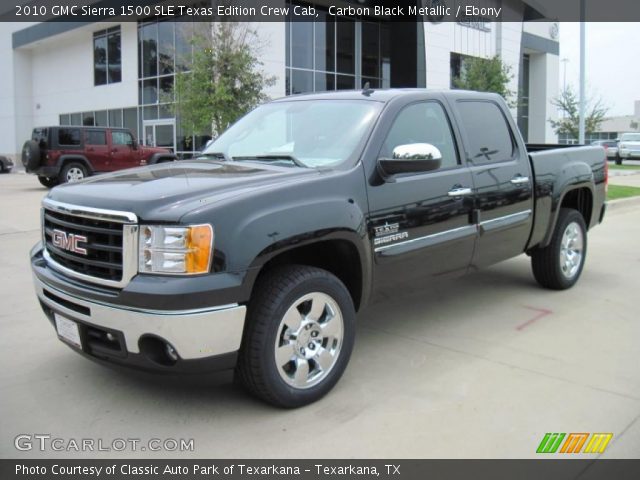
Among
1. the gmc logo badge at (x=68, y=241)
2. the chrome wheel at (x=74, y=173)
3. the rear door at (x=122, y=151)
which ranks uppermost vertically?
the rear door at (x=122, y=151)

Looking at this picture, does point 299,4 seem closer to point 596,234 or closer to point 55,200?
point 596,234

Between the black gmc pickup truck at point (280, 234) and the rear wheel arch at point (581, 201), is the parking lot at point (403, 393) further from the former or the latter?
the rear wheel arch at point (581, 201)

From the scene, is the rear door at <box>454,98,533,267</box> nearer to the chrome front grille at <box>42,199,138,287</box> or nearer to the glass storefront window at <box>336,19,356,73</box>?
the chrome front grille at <box>42,199,138,287</box>

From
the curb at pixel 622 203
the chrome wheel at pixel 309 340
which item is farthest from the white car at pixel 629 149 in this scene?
the chrome wheel at pixel 309 340

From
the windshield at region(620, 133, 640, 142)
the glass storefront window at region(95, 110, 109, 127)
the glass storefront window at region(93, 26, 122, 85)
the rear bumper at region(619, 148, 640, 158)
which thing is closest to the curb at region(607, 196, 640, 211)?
the rear bumper at region(619, 148, 640, 158)

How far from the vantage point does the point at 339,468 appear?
3.01 m

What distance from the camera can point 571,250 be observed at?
20.7 feet

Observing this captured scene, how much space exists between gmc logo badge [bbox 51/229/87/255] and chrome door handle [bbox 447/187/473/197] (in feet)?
8.31

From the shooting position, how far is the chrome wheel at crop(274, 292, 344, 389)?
3.46 metres

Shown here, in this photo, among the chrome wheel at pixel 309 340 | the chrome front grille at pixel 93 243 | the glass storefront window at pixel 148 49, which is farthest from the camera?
the glass storefront window at pixel 148 49

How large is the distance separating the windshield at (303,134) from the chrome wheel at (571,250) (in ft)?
9.45

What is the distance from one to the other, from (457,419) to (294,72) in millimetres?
24675

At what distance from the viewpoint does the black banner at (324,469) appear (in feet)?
9.70

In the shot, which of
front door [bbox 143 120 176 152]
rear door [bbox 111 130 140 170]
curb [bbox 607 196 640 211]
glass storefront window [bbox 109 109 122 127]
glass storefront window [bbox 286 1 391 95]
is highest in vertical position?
glass storefront window [bbox 286 1 391 95]
